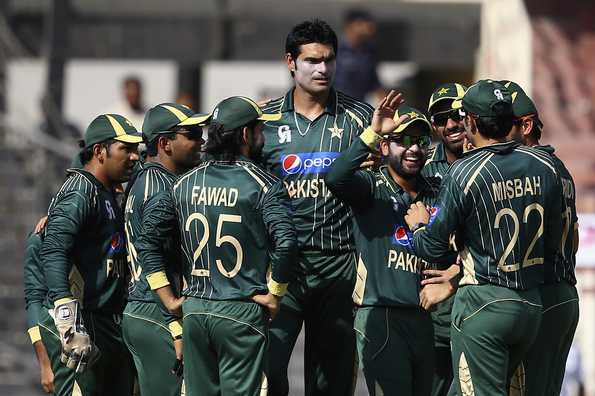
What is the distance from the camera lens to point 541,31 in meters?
17.6

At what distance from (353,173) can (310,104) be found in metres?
0.83

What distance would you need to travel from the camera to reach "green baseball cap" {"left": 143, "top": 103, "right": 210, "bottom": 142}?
9.72m

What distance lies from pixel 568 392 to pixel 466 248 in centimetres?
569

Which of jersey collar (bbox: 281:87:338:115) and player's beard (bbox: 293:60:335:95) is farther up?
player's beard (bbox: 293:60:335:95)

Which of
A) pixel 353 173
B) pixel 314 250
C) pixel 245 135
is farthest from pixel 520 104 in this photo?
pixel 245 135

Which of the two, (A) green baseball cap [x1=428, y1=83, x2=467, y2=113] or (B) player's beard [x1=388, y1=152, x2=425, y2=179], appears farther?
(A) green baseball cap [x1=428, y1=83, x2=467, y2=113]

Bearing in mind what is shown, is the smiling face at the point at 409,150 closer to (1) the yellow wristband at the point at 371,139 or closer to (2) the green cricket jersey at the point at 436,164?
(1) the yellow wristband at the point at 371,139

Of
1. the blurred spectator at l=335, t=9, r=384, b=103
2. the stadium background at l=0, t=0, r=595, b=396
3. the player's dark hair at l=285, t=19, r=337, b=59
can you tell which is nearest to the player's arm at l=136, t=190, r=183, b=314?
the player's dark hair at l=285, t=19, r=337, b=59

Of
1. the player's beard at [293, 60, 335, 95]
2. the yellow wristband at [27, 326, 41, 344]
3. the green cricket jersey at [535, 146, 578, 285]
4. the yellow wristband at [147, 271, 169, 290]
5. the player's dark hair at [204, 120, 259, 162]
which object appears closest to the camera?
the player's dark hair at [204, 120, 259, 162]

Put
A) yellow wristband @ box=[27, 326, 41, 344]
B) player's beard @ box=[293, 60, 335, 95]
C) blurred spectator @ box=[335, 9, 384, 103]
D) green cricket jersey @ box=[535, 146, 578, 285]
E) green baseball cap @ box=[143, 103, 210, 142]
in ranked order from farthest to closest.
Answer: blurred spectator @ box=[335, 9, 384, 103]
yellow wristband @ box=[27, 326, 41, 344]
player's beard @ box=[293, 60, 335, 95]
green baseball cap @ box=[143, 103, 210, 142]
green cricket jersey @ box=[535, 146, 578, 285]

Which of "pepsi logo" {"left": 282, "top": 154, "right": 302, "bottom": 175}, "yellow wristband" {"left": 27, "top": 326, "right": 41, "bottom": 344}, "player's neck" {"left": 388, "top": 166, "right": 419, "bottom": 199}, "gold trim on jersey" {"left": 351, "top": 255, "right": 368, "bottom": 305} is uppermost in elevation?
"pepsi logo" {"left": 282, "top": 154, "right": 302, "bottom": 175}

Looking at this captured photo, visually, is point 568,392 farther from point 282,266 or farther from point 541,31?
point 282,266

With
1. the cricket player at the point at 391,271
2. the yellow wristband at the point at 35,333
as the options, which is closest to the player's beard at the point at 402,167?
the cricket player at the point at 391,271

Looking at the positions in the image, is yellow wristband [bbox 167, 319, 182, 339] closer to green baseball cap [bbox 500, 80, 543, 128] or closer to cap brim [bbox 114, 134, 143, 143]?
cap brim [bbox 114, 134, 143, 143]
